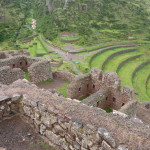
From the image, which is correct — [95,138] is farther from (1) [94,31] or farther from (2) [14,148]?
(1) [94,31]

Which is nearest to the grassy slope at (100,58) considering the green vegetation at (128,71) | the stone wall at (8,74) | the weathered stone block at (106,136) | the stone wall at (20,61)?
the green vegetation at (128,71)

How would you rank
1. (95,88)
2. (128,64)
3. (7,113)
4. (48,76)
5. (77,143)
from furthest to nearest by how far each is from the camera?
(128,64)
(48,76)
(95,88)
(7,113)
(77,143)

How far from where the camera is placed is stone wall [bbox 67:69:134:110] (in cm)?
1334

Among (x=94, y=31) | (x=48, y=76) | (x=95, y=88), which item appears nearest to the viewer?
(x=95, y=88)

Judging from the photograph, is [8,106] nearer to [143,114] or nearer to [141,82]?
[143,114]

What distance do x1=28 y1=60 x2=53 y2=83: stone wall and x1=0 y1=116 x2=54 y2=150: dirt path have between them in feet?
29.9

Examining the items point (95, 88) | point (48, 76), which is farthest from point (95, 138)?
point (48, 76)

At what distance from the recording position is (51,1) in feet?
283

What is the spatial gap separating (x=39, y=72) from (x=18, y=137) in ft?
33.6

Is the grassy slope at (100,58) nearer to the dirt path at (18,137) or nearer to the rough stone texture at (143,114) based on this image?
the rough stone texture at (143,114)

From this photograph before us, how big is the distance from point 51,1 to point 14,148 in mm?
87879

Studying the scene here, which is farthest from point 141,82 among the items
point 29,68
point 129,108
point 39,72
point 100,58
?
point 29,68

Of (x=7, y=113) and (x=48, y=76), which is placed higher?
(x=7, y=113)

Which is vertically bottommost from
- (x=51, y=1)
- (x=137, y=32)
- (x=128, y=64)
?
(x=128, y=64)
